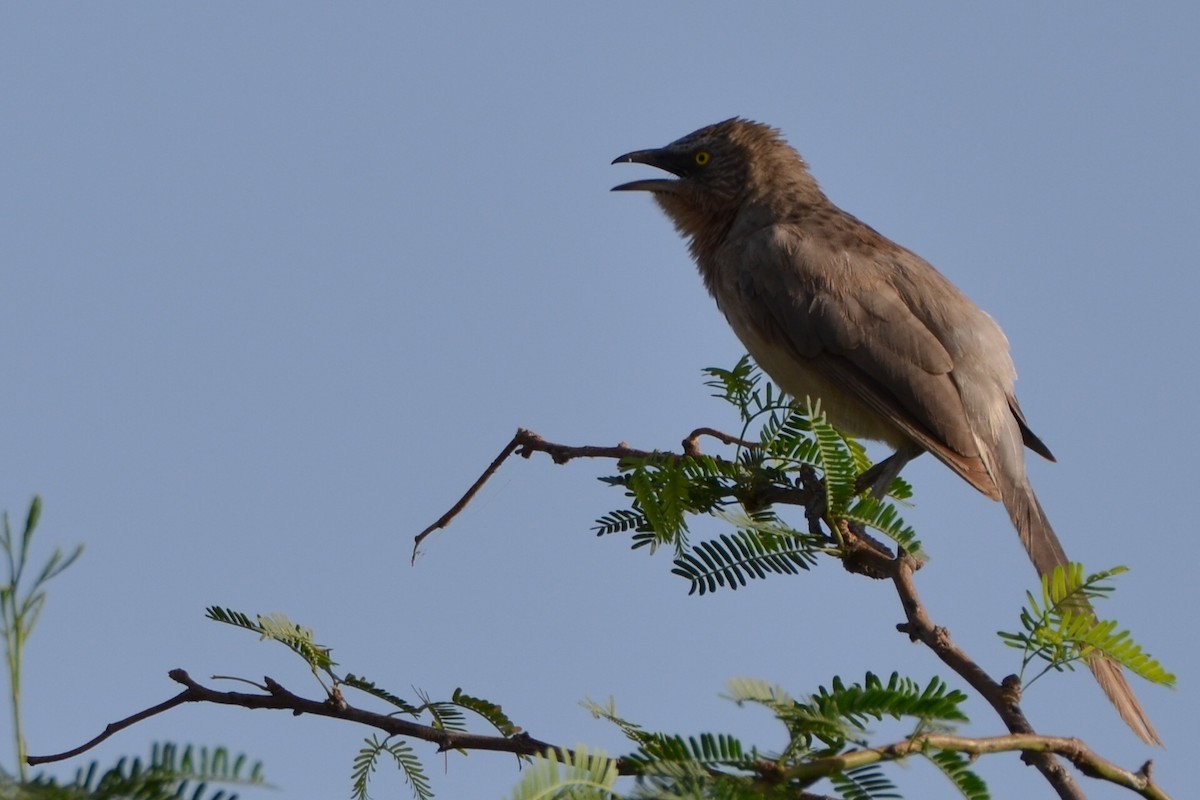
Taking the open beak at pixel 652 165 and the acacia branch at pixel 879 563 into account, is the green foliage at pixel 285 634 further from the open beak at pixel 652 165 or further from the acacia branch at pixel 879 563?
the open beak at pixel 652 165

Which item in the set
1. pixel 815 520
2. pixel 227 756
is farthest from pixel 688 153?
pixel 227 756

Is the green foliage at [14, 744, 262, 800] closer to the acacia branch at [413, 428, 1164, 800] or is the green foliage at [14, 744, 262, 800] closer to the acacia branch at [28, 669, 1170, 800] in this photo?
the acacia branch at [28, 669, 1170, 800]

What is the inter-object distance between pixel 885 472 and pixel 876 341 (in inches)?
48.5

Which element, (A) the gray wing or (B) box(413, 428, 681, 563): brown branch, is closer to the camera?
(B) box(413, 428, 681, 563): brown branch

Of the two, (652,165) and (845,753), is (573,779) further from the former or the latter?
(652,165)

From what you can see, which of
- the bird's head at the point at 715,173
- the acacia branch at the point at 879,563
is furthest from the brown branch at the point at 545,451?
the bird's head at the point at 715,173

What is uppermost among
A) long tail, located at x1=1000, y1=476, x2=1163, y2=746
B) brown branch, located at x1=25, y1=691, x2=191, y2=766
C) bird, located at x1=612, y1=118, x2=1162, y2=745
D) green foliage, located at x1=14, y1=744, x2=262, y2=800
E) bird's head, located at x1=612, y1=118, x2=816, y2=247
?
bird's head, located at x1=612, y1=118, x2=816, y2=247

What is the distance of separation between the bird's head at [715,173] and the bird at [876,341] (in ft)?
0.34

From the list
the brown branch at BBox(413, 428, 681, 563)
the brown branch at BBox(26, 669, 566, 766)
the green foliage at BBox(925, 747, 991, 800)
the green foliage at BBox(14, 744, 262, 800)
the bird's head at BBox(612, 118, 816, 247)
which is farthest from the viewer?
the bird's head at BBox(612, 118, 816, 247)

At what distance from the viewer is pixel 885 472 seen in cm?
598

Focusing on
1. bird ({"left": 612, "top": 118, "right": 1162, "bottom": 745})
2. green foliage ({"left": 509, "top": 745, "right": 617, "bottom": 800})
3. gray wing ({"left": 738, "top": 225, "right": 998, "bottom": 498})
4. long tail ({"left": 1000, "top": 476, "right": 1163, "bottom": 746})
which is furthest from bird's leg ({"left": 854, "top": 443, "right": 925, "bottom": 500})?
green foliage ({"left": 509, "top": 745, "right": 617, "bottom": 800})

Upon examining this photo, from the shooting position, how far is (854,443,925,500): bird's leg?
553 cm

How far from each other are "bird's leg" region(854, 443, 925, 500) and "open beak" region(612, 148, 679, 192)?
2.62 m

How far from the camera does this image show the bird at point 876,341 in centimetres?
655
